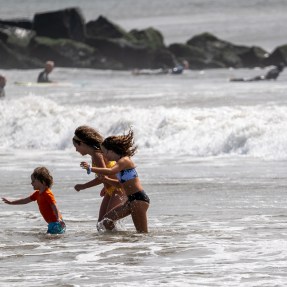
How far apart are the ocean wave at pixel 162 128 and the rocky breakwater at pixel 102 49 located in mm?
40665

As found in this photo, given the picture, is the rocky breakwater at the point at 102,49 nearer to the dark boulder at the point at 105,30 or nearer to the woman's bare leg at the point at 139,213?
the dark boulder at the point at 105,30

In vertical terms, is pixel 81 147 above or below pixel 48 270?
above

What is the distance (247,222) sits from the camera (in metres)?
13.4

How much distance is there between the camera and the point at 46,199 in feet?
40.9

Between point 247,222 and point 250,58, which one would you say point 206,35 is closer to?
point 250,58

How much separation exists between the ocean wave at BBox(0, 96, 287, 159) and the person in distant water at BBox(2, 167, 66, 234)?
8.94 m

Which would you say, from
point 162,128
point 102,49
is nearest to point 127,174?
point 162,128

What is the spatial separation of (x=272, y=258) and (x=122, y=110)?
18599mm

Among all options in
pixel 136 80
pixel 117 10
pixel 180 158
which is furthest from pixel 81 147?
pixel 117 10

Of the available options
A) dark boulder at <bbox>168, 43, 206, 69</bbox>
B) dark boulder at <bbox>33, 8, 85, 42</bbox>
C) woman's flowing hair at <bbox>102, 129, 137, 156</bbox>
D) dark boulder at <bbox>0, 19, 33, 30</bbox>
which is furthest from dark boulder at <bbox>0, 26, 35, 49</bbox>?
woman's flowing hair at <bbox>102, 129, 137, 156</bbox>

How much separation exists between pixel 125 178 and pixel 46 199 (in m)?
0.84

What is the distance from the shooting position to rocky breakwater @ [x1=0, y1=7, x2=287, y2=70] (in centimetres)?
7488

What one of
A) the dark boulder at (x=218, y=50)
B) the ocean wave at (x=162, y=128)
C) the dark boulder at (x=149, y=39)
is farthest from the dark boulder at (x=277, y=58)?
the ocean wave at (x=162, y=128)

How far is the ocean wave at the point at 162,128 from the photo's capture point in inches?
903
